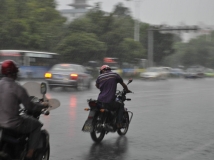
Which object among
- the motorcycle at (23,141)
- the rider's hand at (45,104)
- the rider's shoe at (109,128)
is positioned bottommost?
the rider's shoe at (109,128)

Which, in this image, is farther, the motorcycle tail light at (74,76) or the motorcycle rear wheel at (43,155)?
the motorcycle tail light at (74,76)

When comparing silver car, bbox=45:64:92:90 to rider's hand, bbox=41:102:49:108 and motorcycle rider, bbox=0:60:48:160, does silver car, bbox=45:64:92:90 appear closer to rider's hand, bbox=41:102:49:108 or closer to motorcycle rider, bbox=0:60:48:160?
rider's hand, bbox=41:102:49:108

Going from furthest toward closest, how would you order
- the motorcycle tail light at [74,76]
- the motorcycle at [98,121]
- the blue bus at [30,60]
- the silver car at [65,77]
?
the blue bus at [30,60] → the motorcycle tail light at [74,76] → the silver car at [65,77] → the motorcycle at [98,121]

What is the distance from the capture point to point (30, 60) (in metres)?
38.5

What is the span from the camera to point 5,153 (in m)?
4.75

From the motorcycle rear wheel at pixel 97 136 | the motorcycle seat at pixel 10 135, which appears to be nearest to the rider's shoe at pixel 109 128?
the motorcycle rear wheel at pixel 97 136

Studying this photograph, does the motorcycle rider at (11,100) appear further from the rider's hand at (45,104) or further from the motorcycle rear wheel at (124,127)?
the motorcycle rear wheel at (124,127)

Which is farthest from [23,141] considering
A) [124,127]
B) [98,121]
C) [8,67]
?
[124,127]

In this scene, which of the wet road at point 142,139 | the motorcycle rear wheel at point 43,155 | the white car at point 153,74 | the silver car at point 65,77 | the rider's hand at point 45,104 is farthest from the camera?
the white car at point 153,74

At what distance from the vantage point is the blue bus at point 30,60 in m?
36.5

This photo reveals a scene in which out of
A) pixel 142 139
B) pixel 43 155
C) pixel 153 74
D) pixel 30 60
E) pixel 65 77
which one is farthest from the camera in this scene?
pixel 153 74

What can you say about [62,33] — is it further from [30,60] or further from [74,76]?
[74,76]

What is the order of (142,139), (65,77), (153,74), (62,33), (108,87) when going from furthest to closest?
1. (62,33)
2. (153,74)
3. (65,77)
4. (142,139)
5. (108,87)

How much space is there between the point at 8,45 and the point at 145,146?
131 feet
